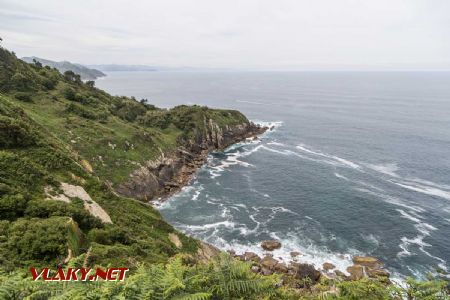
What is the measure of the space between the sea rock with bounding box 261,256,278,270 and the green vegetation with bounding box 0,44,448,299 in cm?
765

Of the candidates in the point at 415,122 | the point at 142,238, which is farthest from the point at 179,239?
the point at 415,122

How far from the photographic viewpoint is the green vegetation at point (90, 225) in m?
9.57

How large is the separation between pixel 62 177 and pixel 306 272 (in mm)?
35511

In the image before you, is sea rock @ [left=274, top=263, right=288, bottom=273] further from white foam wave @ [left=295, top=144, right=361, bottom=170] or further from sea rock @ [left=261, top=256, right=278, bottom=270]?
white foam wave @ [left=295, top=144, right=361, bottom=170]

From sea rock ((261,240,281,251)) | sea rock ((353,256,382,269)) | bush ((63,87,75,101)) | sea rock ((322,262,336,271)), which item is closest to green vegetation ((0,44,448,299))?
bush ((63,87,75,101))

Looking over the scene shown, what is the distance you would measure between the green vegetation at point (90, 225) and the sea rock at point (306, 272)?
453cm

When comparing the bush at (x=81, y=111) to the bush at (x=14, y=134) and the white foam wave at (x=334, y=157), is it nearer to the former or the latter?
the bush at (x=14, y=134)

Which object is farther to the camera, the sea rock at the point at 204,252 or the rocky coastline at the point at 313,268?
the rocky coastline at the point at 313,268

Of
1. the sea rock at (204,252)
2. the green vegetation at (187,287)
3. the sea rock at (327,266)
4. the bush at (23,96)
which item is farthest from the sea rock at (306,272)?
the bush at (23,96)

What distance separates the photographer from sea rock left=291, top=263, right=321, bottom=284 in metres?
40.9

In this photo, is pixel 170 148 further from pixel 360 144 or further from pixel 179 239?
pixel 360 144

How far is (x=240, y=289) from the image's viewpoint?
11016mm

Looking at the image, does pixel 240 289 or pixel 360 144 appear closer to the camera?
pixel 240 289

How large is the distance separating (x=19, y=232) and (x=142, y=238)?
1280 cm
